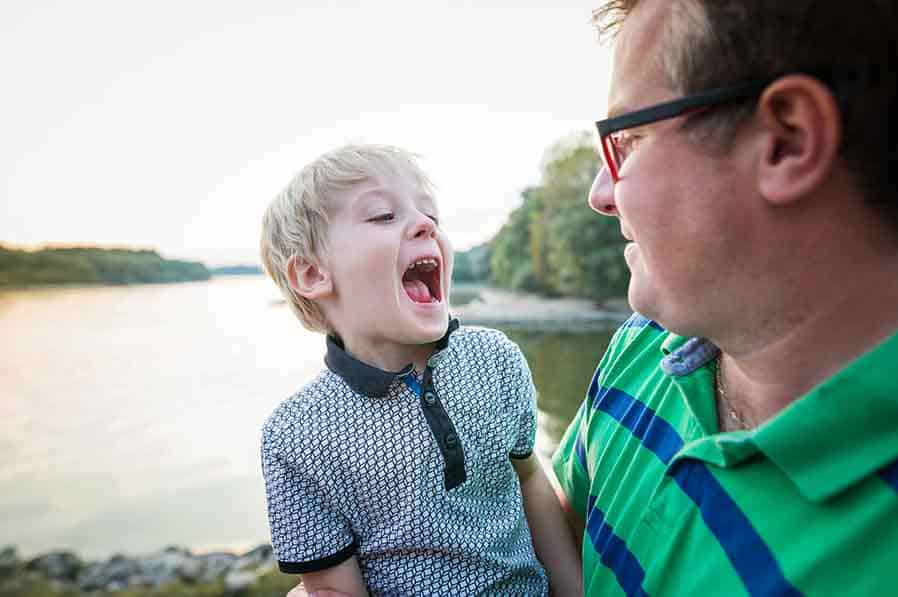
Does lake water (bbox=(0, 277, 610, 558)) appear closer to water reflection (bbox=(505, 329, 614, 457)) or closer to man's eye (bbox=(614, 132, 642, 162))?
water reflection (bbox=(505, 329, 614, 457))

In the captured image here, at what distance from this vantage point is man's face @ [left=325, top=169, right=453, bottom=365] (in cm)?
172

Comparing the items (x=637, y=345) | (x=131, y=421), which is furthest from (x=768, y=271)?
(x=131, y=421)

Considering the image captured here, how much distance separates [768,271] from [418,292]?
1.11 meters

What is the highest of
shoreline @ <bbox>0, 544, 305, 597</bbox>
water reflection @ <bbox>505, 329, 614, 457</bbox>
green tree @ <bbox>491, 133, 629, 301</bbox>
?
green tree @ <bbox>491, 133, 629, 301</bbox>

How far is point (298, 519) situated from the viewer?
62.5 inches

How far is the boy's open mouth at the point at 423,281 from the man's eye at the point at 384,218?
169 millimetres

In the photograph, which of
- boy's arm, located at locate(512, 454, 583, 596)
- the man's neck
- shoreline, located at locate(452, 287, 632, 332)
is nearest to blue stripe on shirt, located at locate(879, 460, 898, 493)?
the man's neck

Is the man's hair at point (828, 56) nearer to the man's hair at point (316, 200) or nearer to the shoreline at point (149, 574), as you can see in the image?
the man's hair at point (316, 200)

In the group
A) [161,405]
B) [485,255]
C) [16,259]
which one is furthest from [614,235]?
[16,259]

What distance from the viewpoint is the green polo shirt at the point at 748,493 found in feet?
2.90

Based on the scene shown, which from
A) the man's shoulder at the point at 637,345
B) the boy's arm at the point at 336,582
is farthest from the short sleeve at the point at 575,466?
the boy's arm at the point at 336,582

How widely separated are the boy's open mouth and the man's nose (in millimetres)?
622

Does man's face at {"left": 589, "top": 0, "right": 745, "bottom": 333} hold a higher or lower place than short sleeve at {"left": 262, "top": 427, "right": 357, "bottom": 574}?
higher

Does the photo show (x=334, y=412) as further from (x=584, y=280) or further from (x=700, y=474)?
(x=584, y=280)
